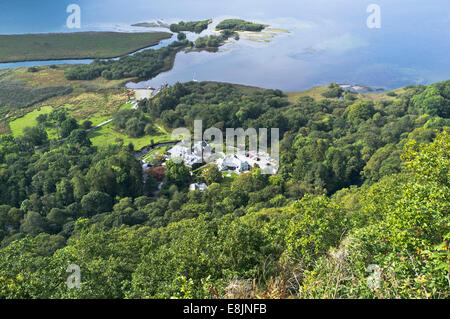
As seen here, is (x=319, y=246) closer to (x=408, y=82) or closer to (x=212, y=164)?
(x=212, y=164)

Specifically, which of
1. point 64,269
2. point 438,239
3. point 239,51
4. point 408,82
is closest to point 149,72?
point 239,51

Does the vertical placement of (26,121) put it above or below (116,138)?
above

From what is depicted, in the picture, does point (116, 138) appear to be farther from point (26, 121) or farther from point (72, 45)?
point (72, 45)

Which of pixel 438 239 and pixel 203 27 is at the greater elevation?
pixel 203 27

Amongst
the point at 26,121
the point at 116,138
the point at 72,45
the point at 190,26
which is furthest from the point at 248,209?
the point at 190,26

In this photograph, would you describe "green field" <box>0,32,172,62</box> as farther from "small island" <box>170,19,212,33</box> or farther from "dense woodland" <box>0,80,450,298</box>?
"dense woodland" <box>0,80,450,298</box>

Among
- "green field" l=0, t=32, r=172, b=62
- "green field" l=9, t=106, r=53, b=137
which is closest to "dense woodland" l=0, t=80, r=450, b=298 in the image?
"green field" l=9, t=106, r=53, b=137

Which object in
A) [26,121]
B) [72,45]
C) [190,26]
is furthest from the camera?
[190,26]
